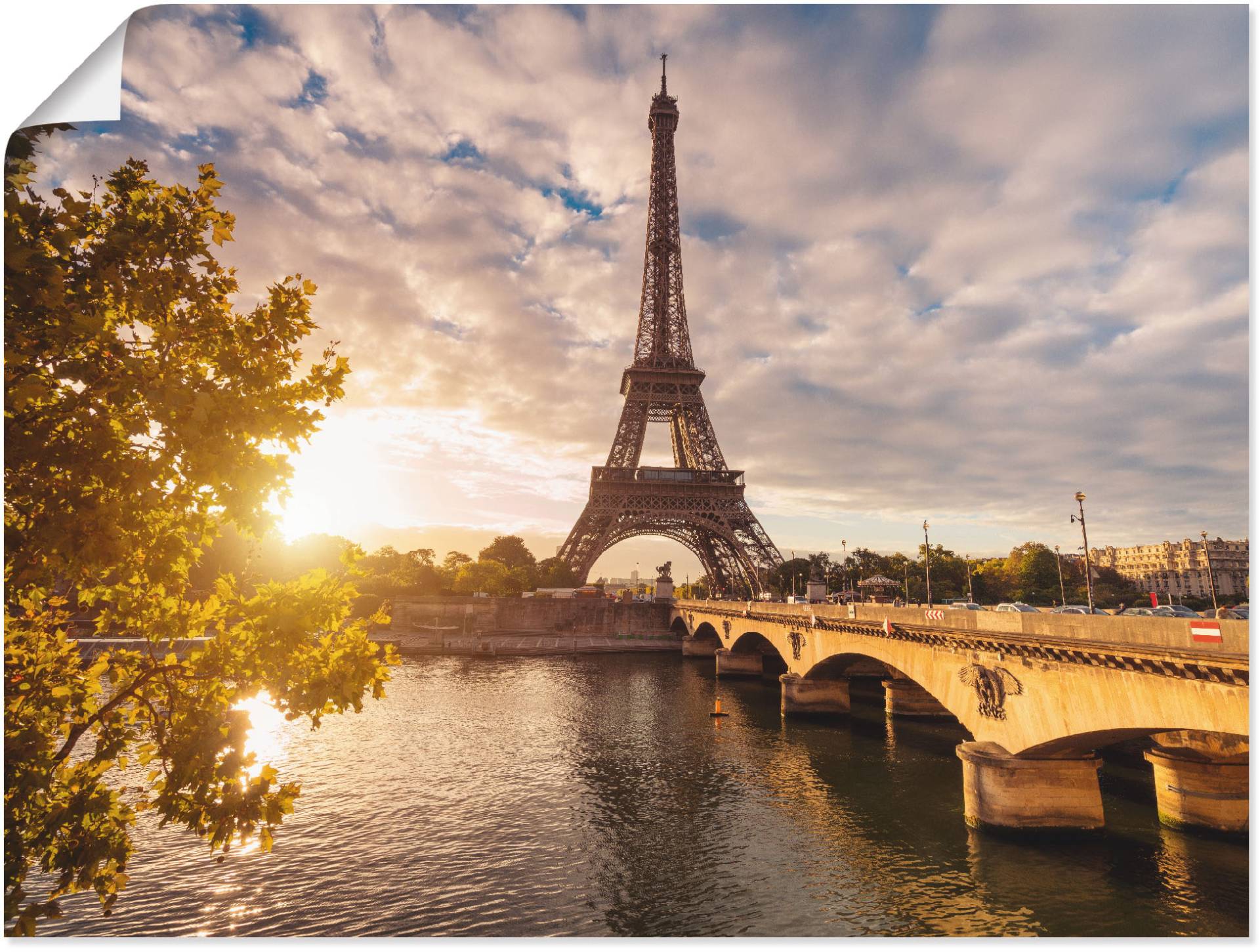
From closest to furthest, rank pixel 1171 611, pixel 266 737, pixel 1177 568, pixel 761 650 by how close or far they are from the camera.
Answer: pixel 1171 611 → pixel 266 737 → pixel 761 650 → pixel 1177 568

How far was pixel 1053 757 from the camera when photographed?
18.8 meters

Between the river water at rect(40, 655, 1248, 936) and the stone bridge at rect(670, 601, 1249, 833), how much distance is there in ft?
3.95

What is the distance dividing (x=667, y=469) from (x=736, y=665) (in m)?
29.2

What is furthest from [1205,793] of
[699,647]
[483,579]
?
[483,579]

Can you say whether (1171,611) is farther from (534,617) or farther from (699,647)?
(534,617)

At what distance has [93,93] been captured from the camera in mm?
7801

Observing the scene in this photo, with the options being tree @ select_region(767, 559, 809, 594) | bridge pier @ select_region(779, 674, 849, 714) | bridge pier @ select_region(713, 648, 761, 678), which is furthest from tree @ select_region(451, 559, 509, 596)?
bridge pier @ select_region(779, 674, 849, 714)

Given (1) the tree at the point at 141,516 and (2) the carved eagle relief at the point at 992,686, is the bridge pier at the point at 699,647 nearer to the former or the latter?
(2) the carved eagle relief at the point at 992,686

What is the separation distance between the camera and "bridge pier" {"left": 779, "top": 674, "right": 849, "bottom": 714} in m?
38.7

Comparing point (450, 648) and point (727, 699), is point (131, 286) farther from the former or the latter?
point (450, 648)

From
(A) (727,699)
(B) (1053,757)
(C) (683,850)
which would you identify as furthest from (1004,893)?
(A) (727,699)

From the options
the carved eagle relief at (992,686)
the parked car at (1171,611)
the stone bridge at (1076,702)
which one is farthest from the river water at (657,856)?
the parked car at (1171,611)

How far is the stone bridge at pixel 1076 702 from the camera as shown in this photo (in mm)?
13133

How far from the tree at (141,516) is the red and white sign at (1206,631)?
49.7ft
